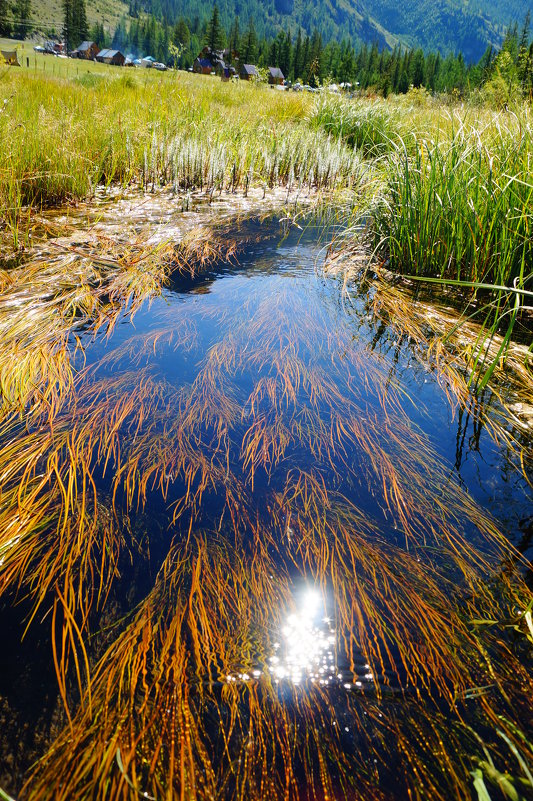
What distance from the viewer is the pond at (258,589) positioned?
0.97 m

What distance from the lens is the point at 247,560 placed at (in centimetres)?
143

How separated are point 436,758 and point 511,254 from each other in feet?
9.53

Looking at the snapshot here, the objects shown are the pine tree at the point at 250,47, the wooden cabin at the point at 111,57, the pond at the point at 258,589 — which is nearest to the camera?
the pond at the point at 258,589

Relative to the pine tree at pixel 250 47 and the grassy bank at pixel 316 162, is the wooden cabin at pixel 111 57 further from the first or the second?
the grassy bank at pixel 316 162

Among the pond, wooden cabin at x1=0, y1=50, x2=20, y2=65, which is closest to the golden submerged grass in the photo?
the pond

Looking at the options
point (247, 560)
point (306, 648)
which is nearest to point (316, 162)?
point (247, 560)

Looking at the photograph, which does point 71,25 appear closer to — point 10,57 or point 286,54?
point 10,57

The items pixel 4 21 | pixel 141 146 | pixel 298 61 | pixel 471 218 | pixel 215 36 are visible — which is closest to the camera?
pixel 471 218

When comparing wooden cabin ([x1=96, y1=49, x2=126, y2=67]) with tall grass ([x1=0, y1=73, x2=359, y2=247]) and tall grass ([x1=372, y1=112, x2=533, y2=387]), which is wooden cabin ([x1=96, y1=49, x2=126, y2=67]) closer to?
tall grass ([x1=0, y1=73, x2=359, y2=247])

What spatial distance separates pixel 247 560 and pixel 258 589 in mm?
113

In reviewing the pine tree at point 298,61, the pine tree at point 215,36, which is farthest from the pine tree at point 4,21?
the pine tree at point 298,61

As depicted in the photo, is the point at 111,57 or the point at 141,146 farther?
the point at 111,57

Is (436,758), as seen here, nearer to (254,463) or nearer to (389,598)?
(389,598)

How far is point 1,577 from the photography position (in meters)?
1.33
